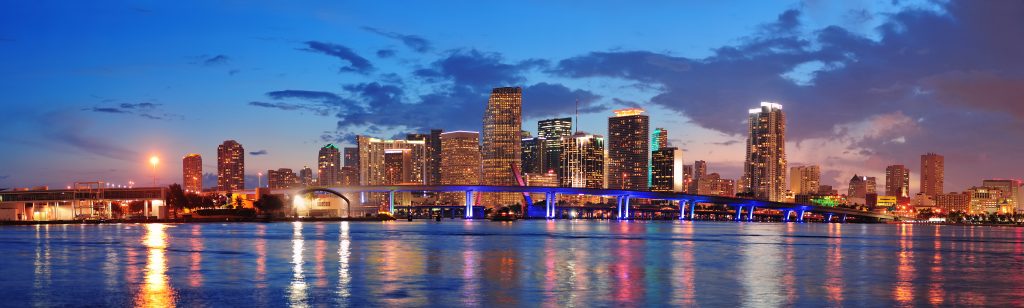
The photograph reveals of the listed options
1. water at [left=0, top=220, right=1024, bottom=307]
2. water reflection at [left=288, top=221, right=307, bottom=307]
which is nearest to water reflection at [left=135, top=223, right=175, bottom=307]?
water at [left=0, top=220, right=1024, bottom=307]

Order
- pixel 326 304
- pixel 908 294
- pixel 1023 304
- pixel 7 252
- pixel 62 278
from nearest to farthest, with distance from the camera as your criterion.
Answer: pixel 326 304, pixel 1023 304, pixel 908 294, pixel 62 278, pixel 7 252

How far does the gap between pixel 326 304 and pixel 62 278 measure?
1648cm

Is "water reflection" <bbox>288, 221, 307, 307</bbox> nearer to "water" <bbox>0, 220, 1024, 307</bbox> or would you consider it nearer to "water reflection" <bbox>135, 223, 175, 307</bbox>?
"water" <bbox>0, 220, 1024, 307</bbox>

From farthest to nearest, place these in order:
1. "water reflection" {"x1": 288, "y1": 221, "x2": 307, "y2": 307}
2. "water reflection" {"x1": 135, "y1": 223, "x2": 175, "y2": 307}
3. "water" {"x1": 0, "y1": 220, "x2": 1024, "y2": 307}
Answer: "water" {"x1": 0, "y1": 220, "x2": 1024, "y2": 307} < "water reflection" {"x1": 288, "y1": 221, "x2": 307, "y2": 307} < "water reflection" {"x1": 135, "y1": 223, "x2": 175, "y2": 307}

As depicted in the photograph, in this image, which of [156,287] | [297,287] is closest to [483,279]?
[297,287]

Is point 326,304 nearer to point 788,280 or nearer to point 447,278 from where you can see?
point 447,278

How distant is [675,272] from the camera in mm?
46312

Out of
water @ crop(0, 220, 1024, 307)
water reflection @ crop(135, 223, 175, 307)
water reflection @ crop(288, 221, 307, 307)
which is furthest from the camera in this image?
water @ crop(0, 220, 1024, 307)

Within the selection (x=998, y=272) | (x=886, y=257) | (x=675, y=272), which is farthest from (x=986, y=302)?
(x=886, y=257)

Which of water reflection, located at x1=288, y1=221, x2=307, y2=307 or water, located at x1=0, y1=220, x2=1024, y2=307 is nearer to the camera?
water reflection, located at x1=288, y1=221, x2=307, y2=307

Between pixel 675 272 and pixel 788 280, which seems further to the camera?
pixel 675 272

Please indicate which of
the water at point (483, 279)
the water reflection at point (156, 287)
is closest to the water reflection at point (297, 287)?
the water at point (483, 279)

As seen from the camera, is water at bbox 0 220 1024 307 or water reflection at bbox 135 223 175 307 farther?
Answer: water at bbox 0 220 1024 307

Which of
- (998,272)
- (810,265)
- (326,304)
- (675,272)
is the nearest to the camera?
(326,304)
